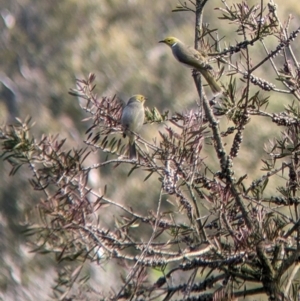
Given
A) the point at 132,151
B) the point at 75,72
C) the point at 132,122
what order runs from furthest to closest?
the point at 75,72, the point at 132,122, the point at 132,151

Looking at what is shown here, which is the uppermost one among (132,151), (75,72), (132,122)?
(75,72)

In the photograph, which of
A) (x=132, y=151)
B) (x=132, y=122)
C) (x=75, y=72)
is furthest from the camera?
(x=75, y=72)

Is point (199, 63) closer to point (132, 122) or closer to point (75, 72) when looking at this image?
point (132, 122)

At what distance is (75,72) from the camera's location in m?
7.52

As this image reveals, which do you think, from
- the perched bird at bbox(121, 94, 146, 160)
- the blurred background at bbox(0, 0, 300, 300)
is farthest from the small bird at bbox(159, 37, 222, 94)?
the blurred background at bbox(0, 0, 300, 300)

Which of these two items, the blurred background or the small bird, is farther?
the blurred background

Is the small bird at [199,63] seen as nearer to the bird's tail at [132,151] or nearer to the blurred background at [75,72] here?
the bird's tail at [132,151]

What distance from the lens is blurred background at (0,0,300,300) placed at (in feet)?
19.8

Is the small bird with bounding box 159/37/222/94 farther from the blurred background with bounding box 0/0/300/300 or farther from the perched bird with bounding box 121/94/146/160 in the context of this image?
the blurred background with bounding box 0/0/300/300

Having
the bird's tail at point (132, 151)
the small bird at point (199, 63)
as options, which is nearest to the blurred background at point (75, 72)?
the small bird at point (199, 63)

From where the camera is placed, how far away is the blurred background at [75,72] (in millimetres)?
6047

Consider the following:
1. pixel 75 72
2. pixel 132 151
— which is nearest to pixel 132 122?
pixel 132 151

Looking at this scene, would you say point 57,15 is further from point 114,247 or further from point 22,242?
point 114,247

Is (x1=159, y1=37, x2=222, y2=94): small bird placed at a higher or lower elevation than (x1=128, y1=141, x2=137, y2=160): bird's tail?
higher
